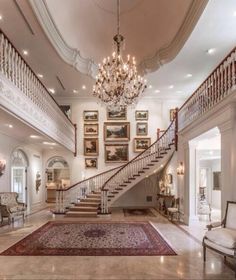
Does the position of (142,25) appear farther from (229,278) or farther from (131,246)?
(229,278)

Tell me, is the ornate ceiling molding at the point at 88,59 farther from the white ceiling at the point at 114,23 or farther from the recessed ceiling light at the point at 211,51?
the recessed ceiling light at the point at 211,51

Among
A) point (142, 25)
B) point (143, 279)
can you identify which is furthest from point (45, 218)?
point (142, 25)

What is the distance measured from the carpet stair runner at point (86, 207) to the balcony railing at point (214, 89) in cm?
488

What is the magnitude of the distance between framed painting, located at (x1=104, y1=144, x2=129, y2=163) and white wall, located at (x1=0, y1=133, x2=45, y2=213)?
11.5ft

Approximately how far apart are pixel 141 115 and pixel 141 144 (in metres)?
1.58

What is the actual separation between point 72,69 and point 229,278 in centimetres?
923

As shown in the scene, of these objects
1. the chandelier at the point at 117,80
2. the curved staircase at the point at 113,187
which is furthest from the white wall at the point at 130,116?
the chandelier at the point at 117,80

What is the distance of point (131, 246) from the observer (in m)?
6.35

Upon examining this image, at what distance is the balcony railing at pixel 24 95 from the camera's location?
586cm

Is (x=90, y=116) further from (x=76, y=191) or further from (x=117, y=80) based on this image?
(x=117, y=80)

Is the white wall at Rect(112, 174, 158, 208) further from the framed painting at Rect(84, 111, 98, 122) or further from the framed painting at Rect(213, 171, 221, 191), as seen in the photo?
the framed painting at Rect(84, 111, 98, 122)

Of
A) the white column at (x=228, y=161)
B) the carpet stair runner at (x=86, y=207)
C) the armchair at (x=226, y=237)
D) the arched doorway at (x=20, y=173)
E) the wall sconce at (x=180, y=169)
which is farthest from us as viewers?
the arched doorway at (x=20, y=173)

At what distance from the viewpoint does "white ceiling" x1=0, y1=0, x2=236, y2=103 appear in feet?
24.9

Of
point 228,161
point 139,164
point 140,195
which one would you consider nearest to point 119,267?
point 228,161
